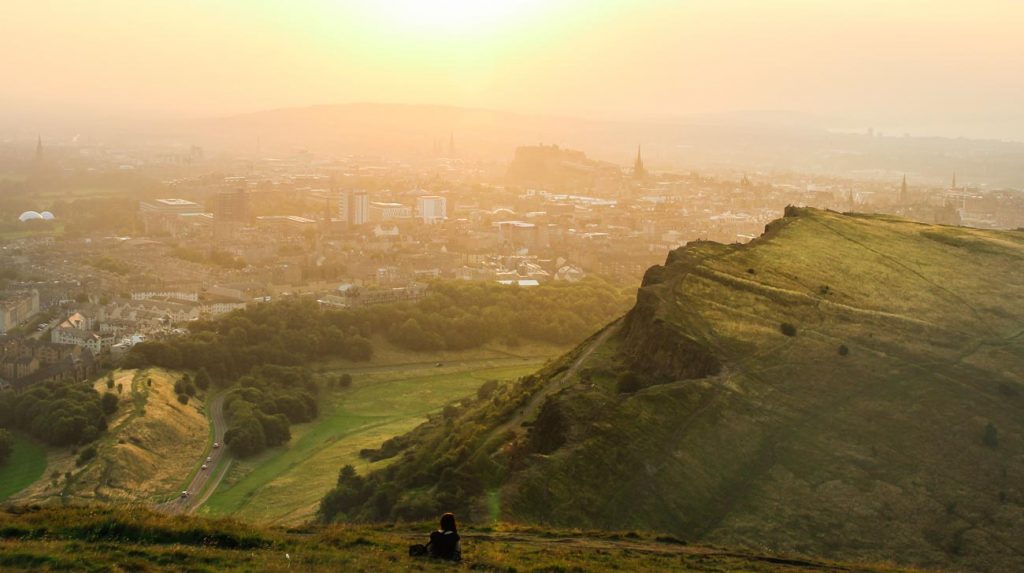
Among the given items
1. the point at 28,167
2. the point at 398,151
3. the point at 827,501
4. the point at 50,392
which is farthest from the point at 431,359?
the point at 398,151

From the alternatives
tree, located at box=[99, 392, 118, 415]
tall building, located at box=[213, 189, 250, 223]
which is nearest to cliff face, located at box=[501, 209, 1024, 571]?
tree, located at box=[99, 392, 118, 415]

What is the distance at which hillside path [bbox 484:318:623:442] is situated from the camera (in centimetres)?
1802

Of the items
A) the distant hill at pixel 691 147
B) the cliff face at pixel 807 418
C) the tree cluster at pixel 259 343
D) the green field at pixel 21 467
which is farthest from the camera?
the distant hill at pixel 691 147

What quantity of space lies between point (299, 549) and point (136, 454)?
1519cm

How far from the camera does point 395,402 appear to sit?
106ft

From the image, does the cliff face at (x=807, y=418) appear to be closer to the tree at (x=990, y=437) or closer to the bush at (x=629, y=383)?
the tree at (x=990, y=437)

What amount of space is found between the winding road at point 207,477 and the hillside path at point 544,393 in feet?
23.4

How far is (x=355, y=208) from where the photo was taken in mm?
77875

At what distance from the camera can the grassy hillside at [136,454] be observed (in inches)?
866

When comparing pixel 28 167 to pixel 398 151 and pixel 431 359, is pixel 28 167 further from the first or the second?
pixel 431 359

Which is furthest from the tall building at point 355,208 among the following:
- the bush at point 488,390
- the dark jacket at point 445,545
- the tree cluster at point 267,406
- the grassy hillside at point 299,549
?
the dark jacket at point 445,545

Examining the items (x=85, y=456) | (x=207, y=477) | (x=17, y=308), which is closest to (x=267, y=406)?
(x=207, y=477)

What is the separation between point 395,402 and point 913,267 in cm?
1665

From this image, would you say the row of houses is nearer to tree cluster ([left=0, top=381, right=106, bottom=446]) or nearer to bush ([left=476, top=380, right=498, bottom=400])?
tree cluster ([left=0, top=381, right=106, bottom=446])
